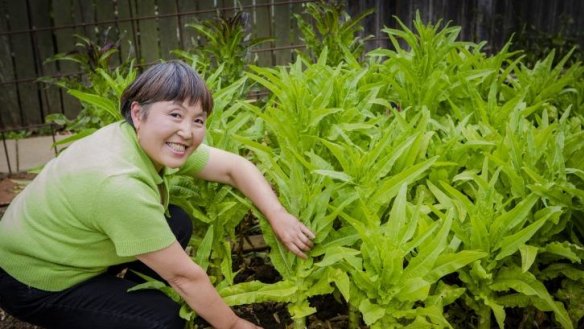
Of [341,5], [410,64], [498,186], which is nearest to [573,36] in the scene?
[341,5]

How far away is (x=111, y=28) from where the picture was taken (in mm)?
6363

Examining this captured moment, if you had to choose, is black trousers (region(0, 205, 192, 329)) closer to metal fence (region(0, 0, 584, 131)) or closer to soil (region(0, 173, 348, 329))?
soil (region(0, 173, 348, 329))

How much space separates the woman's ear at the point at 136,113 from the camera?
216 centimetres

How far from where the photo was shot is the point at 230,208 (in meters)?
2.64

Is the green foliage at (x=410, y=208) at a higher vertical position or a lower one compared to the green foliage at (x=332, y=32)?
lower

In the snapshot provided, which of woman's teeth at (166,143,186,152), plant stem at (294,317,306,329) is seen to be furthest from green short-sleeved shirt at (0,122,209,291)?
plant stem at (294,317,306,329)

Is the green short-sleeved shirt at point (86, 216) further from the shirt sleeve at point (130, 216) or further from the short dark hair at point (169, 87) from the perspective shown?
the short dark hair at point (169, 87)

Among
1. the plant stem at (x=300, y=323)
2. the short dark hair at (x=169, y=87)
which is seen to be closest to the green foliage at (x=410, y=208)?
the plant stem at (x=300, y=323)

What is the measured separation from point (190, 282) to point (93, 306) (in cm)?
44

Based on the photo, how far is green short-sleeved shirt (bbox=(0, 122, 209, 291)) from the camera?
1956 mm

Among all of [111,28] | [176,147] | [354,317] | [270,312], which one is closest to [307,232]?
[354,317]

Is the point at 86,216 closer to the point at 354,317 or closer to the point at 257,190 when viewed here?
the point at 257,190

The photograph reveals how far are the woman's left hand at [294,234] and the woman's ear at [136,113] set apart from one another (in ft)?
2.27

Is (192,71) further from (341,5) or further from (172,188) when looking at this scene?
(341,5)
